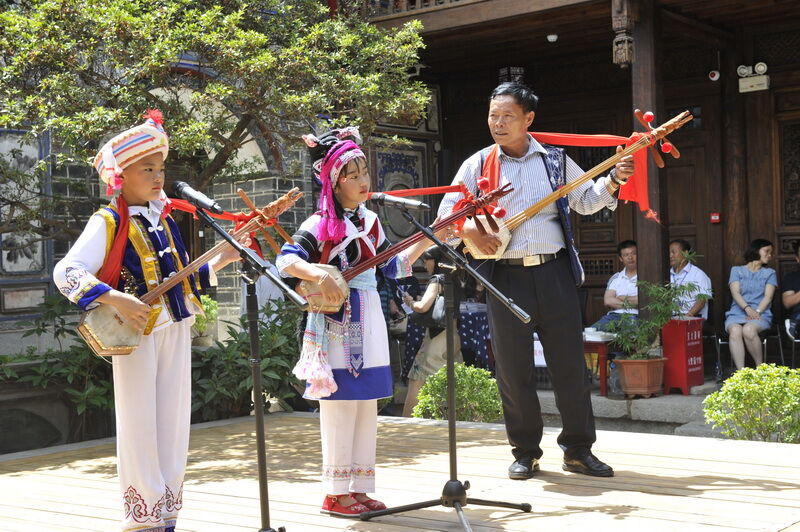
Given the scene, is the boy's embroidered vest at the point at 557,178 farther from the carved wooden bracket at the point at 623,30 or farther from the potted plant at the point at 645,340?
the carved wooden bracket at the point at 623,30

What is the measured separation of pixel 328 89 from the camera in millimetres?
6438

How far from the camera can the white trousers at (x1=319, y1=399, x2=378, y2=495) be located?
4043 mm

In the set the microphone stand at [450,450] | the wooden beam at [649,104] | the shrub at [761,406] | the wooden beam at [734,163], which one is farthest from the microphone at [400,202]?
the wooden beam at [734,163]

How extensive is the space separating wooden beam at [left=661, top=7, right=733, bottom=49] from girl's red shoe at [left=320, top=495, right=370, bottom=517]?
21.0ft

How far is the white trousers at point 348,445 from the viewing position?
4.04 metres

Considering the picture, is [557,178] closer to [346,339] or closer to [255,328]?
[346,339]

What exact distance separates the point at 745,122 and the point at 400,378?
436 cm

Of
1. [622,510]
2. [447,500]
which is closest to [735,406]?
[622,510]

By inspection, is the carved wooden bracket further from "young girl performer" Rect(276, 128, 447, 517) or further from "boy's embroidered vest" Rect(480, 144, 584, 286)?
"young girl performer" Rect(276, 128, 447, 517)

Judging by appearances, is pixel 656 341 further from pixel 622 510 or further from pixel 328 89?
pixel 622 510

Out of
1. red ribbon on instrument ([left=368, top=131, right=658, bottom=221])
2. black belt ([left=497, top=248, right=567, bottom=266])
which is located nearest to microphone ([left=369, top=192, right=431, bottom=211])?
red ribbon on instrument ([left=368, top=131, right=658, bottom=221])

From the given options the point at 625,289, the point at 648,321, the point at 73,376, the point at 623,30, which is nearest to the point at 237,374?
the point at 73,376

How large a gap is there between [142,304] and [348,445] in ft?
3.69

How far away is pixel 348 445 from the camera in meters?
4.05
